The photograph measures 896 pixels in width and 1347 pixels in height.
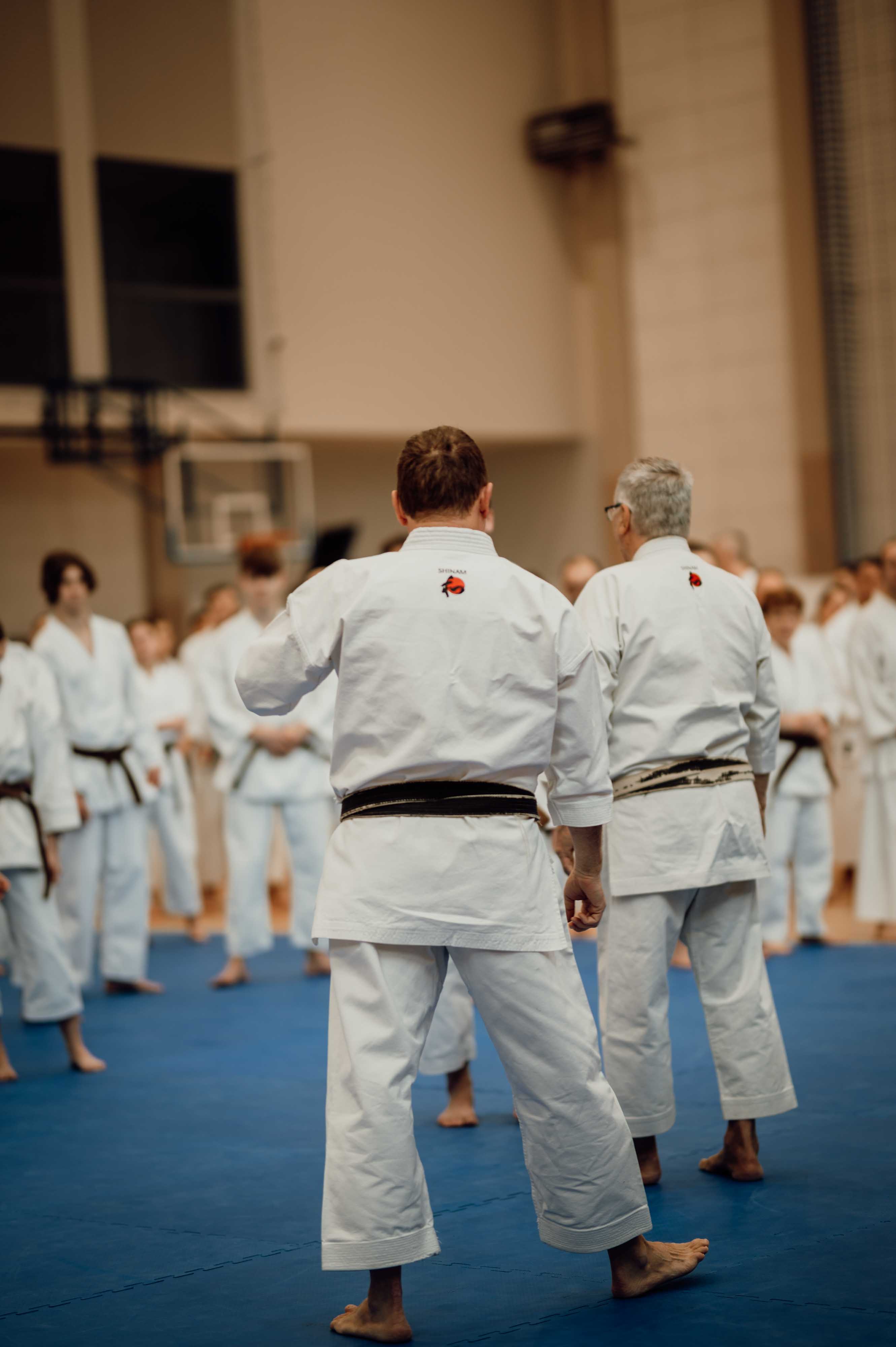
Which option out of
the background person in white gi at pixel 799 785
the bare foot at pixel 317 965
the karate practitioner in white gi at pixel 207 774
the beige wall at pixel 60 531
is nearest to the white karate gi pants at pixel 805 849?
the background person in white gi at pixel 799 785

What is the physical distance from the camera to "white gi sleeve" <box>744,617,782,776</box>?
3.44 metres

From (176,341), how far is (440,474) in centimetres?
1060

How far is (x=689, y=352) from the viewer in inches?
504

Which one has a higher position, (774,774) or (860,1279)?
(774,774)

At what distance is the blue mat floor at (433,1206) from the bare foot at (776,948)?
2.64ft

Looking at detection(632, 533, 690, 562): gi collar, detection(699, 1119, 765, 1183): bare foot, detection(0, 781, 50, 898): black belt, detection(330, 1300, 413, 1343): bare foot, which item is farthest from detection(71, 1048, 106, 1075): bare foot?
detection(632, 533, 690, 562): gi collar

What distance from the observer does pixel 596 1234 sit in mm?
2545

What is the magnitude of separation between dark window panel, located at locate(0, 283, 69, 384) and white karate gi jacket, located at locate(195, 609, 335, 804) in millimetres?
6141

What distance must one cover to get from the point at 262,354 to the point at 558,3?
4637 mm

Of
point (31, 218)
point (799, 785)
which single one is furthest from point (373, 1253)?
point (31, 218)

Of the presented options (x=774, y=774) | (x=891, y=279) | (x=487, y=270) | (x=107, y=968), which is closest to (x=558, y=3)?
(x=487, y=270)

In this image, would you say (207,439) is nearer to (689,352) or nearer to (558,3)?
(689,352)

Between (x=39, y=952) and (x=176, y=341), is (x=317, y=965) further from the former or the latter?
(x=176, y=341)

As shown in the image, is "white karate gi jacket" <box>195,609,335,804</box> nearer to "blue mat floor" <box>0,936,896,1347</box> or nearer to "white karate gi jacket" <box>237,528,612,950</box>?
"blue mat floor" <box>0,936,896,1347</box>
